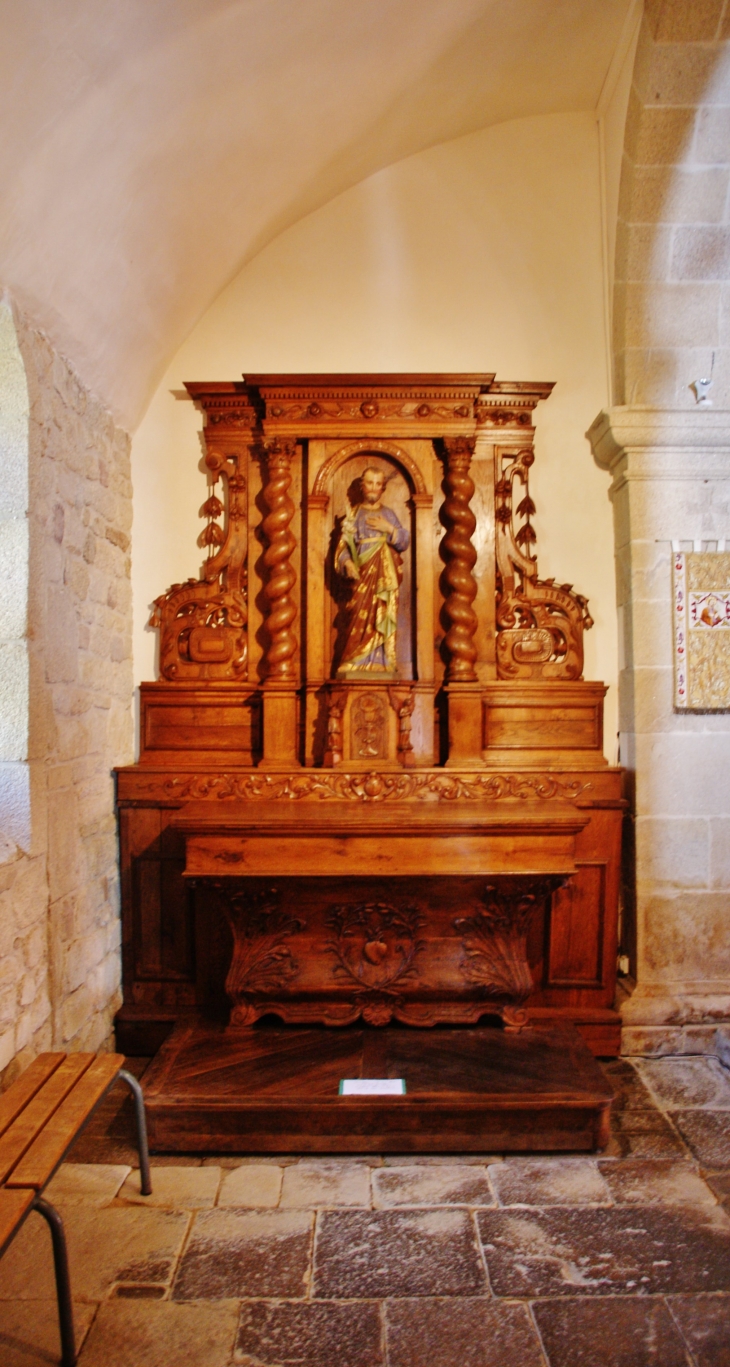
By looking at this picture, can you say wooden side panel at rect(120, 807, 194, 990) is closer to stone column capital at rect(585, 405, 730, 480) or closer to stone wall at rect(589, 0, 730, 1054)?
stone wall at rect(589, 0, 730, 1054)

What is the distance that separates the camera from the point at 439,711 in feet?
11.4

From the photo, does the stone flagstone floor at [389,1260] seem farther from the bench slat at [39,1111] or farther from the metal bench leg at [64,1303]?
the bench slat at [39,1111]

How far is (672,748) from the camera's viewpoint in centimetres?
336

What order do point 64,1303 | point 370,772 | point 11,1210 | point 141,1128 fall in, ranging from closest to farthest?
1. point 11,1210
2. point 64,1303
3. point 141,1128
4. point 370,772

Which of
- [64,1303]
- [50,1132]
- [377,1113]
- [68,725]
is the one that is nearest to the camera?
[64,1303]

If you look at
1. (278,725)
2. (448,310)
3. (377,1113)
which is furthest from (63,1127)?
(448,310)

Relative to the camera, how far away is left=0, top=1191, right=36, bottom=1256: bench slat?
1491 millimetres

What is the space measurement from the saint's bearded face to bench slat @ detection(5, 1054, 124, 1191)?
7.44 ft

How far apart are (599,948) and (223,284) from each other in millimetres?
3255

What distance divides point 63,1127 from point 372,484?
2488 mm

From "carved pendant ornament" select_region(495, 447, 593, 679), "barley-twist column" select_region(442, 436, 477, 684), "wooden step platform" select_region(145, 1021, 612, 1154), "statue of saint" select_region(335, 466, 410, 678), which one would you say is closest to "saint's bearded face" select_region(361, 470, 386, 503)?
"statue of saint" select_region(335, 466, 410, 678)

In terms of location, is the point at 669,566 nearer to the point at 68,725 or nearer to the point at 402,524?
the point at 402,524

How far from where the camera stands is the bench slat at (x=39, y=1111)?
1.77m

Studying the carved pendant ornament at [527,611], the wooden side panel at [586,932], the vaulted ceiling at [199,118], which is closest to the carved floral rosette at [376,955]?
the wooden side panel at [586,932]
